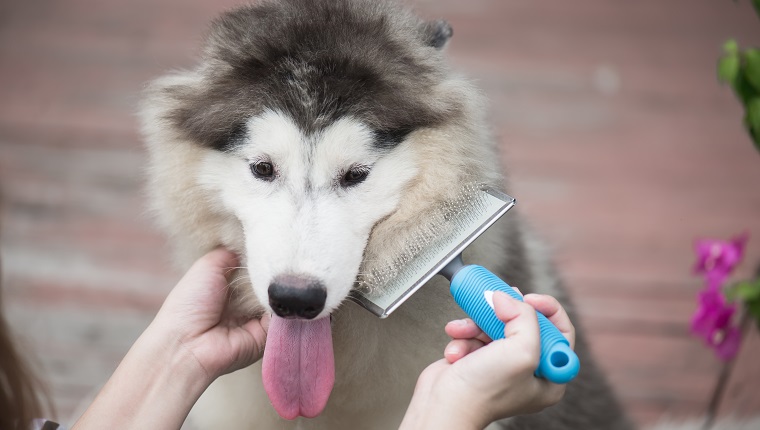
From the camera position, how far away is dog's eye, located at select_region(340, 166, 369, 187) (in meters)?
1.48

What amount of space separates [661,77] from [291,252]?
11.5 ft

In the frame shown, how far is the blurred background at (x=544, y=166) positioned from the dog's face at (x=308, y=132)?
77cm

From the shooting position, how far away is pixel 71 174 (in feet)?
11.9

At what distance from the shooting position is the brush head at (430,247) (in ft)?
4.78

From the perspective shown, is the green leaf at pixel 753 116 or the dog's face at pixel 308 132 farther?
the green leaf at pixel 753 116

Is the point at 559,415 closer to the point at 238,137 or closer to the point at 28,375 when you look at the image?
the point at 238,137

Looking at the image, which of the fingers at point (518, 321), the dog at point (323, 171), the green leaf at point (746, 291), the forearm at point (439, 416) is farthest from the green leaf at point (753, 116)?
the forearm at point (439, 416)

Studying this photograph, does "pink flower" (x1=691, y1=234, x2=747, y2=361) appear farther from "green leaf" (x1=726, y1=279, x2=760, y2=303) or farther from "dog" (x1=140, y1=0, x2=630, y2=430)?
"dog" (x1=140, y1=0, x2=630, y2=430)

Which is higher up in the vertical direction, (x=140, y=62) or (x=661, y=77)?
(x=140, y=62)

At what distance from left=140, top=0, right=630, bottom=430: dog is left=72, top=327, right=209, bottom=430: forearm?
16 cm

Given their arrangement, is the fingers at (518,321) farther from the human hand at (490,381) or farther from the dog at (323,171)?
the dog at (323,171)

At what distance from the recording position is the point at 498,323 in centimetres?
129

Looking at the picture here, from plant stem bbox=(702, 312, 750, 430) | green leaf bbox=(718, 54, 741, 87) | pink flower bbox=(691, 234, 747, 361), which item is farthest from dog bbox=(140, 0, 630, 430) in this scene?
plant stem bbox=(702, 312, 750, 430)

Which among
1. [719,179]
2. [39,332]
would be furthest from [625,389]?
[39,332]
